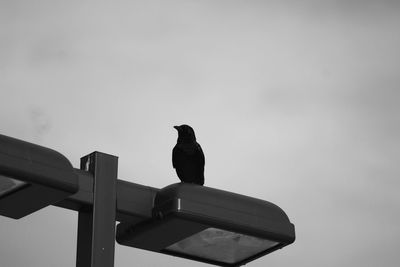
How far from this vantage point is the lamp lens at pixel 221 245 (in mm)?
3428

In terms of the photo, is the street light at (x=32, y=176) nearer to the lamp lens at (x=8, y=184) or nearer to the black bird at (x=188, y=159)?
the lamp lens at (x=8, y=184)

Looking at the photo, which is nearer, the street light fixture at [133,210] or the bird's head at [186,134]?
the street light fixture at [133,210]

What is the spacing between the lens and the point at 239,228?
11.0 ft

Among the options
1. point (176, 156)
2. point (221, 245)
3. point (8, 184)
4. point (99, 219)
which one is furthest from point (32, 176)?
point (176, 156)

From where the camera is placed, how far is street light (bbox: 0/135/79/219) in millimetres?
2922

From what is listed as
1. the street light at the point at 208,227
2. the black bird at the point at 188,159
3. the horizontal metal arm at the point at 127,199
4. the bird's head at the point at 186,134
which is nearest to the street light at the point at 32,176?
the horizontal metal arm at the point at 127,199

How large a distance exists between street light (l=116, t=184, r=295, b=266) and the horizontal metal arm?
0.03 meters

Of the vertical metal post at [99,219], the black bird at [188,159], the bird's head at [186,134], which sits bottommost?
the vertical metal post at [99,219]

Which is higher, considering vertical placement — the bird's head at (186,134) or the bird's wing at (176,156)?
the bird's head at (186,134)

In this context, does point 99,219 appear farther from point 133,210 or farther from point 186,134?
point 186,134

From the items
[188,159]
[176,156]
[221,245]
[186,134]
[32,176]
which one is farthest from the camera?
[186,134]

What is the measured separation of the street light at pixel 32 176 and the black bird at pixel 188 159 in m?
2.16

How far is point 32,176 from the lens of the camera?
2.96 m

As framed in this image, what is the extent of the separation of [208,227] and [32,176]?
2.25 ft
